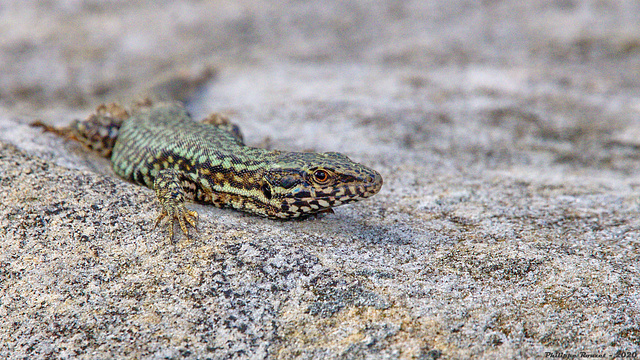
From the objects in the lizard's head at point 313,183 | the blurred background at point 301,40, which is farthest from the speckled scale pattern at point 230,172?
the blurred background at point 301,40

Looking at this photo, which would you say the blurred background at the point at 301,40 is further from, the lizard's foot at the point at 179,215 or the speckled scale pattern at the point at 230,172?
the lizard's foot at the point at 179,215

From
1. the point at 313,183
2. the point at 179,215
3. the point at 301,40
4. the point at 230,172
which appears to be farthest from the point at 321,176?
the point at 301,40

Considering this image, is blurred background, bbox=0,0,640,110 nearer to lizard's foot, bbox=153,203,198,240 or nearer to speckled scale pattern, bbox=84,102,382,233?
speckled scale pattern, bbox=84,102,382,233

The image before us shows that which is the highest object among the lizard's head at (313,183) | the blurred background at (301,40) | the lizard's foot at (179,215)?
the blurred background at (301,40)

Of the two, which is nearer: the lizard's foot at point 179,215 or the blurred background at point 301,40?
the lizard's foot at point 179,215

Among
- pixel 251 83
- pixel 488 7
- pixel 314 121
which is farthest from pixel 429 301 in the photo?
pixel 488 7

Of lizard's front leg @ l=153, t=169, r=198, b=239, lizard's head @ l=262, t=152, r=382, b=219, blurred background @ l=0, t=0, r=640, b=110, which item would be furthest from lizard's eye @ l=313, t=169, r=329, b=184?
blurred background @ l=0, t=0, r=640, b=110

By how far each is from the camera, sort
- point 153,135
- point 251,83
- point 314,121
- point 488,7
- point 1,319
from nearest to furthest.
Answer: point 1,319
point 153,135
point 314,121
point 251,83
point 488,7

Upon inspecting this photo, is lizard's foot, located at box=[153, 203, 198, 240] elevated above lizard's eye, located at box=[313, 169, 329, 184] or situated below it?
below

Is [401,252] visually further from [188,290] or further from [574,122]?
[574,122]
